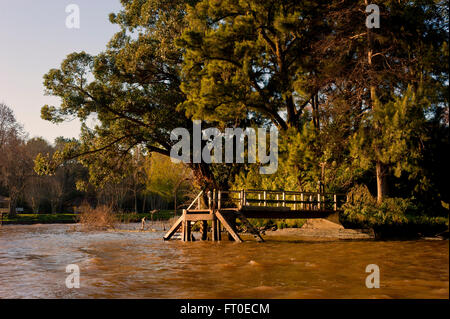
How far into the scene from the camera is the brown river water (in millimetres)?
9945

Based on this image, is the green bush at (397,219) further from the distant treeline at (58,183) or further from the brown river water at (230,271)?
the distant treeline at (58,183)

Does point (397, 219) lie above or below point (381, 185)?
below

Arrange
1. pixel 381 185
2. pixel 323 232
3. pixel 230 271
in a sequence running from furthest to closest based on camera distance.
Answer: pixel 323 232 < pixel 381 185 < pixel 230 271

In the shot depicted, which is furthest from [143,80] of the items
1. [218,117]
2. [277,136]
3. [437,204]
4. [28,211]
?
[28,211]

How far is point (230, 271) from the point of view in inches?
522

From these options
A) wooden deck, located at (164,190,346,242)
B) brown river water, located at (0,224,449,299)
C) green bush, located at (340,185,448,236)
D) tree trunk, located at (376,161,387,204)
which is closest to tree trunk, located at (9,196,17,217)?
wooden deck, located at (164,190,346,242)

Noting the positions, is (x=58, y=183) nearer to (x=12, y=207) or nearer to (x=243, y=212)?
(x=12, y=207)

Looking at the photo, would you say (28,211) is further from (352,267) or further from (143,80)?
(352,267)

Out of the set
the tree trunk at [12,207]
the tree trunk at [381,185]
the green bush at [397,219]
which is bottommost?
the tree trunk at [12,207]

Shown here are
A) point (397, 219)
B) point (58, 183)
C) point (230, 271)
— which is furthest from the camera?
point (58, 183)

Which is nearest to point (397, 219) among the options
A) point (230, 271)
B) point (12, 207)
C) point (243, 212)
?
point (243, 212)

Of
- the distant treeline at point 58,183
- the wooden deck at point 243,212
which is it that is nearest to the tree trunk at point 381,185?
the wooden deck at point 243,212

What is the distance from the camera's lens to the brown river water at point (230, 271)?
9.95m

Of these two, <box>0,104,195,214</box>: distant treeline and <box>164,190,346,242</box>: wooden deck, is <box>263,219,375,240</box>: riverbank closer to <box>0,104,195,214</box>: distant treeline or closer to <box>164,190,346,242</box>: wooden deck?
<box>164,190,346,242</box>: wooden deck
